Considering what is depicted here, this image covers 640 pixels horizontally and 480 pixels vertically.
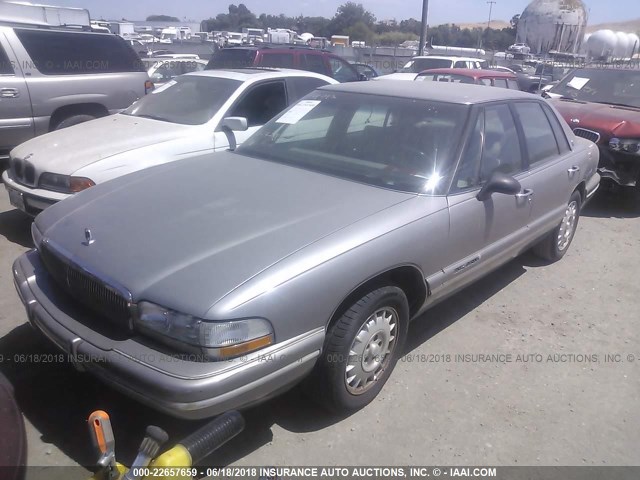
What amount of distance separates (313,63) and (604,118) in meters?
5.53

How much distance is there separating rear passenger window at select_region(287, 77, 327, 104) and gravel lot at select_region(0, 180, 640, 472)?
3178 mm

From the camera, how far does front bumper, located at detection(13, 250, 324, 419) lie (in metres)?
2.21

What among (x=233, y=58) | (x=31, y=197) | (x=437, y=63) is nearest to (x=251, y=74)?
(x=31, y=197)

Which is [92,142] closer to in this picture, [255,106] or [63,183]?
[63,183]

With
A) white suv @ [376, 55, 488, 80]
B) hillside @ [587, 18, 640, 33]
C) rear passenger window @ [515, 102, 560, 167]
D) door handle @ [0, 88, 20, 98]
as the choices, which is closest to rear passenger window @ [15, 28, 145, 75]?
door handle @ [0, 88, 20, 98]

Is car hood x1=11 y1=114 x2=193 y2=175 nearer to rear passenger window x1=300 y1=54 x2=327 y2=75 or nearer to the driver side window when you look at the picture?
the driver side window

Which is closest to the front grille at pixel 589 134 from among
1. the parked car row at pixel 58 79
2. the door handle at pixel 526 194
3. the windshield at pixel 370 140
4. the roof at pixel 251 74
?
the door handle at pixel 526 194

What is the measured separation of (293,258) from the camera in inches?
98.5

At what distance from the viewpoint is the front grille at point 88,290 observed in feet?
8.04

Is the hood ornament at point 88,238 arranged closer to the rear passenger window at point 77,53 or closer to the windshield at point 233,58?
the rear passenger window at point 77,53

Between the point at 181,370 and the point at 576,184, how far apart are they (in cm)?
405

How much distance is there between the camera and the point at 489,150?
3.70m

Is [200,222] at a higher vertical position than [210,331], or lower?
higher

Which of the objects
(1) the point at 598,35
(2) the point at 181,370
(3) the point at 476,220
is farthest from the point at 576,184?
(1) the point at 598,35
